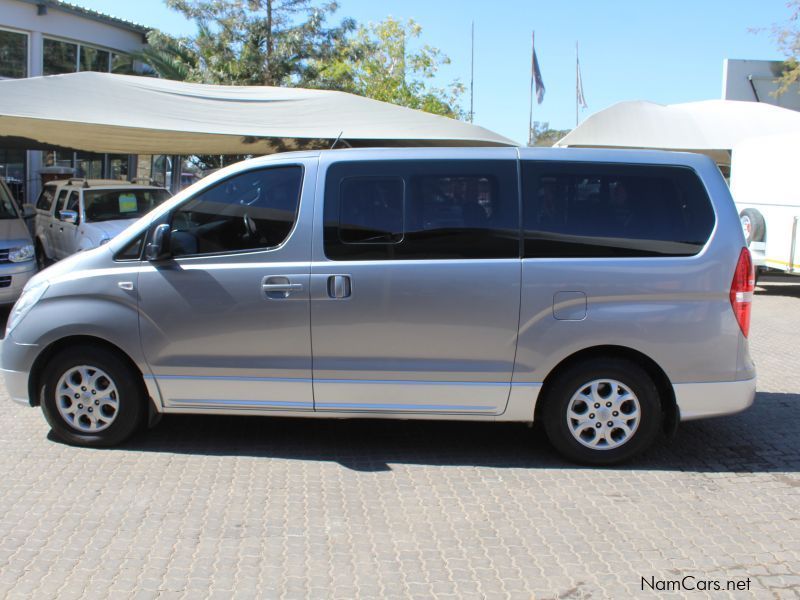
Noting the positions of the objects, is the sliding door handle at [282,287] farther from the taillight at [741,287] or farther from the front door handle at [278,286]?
the taillight at [741,287]

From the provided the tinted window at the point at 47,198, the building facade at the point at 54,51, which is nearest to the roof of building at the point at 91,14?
the building facade at the point at 54,51

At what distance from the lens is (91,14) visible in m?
22.1

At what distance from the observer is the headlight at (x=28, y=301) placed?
5199mm

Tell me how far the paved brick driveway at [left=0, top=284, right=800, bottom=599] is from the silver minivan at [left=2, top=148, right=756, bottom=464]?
403 millimetres

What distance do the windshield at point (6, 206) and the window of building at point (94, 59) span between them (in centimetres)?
1276

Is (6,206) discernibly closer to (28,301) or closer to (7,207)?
(7,207)

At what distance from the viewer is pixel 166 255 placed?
502 cm

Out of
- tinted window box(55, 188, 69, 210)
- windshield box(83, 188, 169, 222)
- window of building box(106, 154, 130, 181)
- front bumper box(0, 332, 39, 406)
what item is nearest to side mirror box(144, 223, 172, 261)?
front bumper box(0, 332, 39, 406)

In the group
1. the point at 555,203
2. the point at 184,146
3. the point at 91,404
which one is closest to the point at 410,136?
the point at 184,146

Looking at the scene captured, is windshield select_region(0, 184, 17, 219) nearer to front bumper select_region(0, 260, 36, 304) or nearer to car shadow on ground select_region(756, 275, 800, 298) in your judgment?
front bumper select_region(0, 260, 36, 304)

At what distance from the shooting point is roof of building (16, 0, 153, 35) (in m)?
20.5

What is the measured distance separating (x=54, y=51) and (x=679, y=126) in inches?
662

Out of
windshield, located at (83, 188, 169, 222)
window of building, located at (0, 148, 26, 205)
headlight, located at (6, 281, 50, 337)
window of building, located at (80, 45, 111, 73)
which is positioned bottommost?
headlight, located at (6, 281, 50, 337)

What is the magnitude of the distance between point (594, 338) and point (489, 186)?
115 cm
